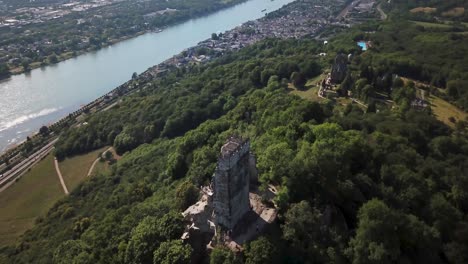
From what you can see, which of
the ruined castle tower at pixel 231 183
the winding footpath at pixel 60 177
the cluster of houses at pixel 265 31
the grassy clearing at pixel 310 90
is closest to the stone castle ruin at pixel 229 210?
the ruined castle tower at pixel 231 183

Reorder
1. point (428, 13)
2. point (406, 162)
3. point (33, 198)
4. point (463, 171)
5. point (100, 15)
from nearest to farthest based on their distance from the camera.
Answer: point (406, 162)
point (463, 171)
point (33, 198)
point (428, 13)
point (100, 15)

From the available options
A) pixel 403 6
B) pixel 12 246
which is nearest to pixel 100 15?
pixel 403 6

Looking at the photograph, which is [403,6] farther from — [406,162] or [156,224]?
[156,224]

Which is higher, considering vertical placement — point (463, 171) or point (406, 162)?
point (406, 162)

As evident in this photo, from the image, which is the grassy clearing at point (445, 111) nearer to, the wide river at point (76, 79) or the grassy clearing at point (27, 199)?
the grassy clearing at point (27, 199)

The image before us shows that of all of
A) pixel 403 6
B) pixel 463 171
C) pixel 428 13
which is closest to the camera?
pixel 463 171
